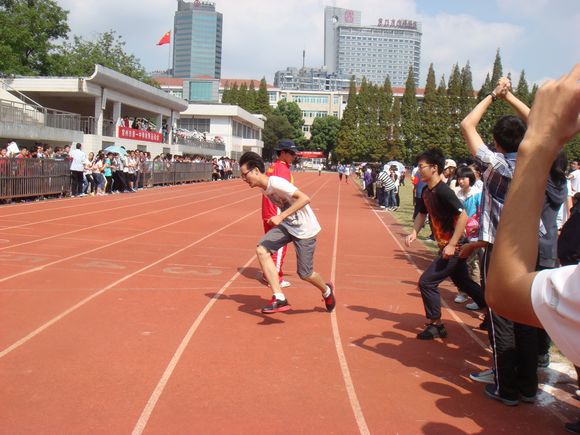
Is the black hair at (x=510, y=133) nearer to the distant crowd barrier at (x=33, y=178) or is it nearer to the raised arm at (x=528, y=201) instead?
the raised arm at (x=528, y=201)

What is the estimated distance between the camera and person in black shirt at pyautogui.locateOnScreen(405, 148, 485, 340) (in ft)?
17.2

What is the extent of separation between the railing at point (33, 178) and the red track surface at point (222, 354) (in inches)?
287

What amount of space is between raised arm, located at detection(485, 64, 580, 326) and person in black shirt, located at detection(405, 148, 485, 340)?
3820 mm

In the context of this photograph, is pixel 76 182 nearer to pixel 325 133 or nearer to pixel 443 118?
pixel 443 118

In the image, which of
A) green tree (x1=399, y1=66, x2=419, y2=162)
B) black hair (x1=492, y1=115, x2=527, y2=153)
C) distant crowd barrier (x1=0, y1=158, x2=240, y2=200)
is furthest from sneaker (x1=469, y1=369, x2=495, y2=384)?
green tree (x1=399, y1=66, x2=419, y2=162)

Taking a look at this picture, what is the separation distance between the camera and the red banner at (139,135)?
35.1 meters

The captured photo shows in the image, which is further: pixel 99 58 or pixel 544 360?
pixel 99 58

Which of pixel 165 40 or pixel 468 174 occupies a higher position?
pixel 165 40

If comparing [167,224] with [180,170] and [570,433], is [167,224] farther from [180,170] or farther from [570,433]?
[180,170]

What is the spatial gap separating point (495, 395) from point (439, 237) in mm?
1744

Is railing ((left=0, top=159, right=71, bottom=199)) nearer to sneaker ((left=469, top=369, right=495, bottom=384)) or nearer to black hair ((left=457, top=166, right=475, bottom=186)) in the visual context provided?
black hair ((left=457, top=166, right=475, bottom=186))

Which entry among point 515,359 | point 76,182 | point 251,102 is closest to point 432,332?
point 515,359

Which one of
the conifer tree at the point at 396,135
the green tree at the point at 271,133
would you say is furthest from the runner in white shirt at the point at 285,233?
the green tree at the point at 271,133

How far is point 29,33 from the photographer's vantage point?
4684 centimetres
